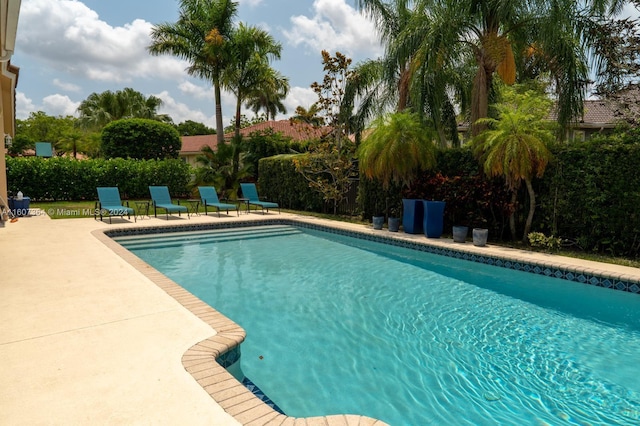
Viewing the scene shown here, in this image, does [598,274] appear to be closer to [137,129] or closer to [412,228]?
[412,228]

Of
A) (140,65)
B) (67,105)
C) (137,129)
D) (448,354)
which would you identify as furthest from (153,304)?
(67,105)

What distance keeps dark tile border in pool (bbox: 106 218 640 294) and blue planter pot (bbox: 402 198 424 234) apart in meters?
0.65

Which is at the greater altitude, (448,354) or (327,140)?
(327,140)

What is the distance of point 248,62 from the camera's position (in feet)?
72.7

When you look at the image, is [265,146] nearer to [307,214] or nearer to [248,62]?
[248,62]

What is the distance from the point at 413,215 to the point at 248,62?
48.6 feet

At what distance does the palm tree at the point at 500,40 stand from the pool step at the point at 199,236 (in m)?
6.14

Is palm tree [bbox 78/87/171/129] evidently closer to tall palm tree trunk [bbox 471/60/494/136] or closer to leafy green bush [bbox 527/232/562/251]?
tall palm tree trunk [bbox 471/60/494/136]

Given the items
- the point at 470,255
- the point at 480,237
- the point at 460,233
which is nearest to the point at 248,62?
the point at 460,233

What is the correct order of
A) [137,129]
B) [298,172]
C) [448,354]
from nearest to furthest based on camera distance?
[448,354]
[298,172]
[137,129]

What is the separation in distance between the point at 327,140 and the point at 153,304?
38.1 feet

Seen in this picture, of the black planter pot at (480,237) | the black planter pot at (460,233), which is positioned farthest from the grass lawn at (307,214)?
the black planter pot at (460,233)

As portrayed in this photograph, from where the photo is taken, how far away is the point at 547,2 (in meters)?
9.61

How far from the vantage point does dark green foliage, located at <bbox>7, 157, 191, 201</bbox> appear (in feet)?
58.6
